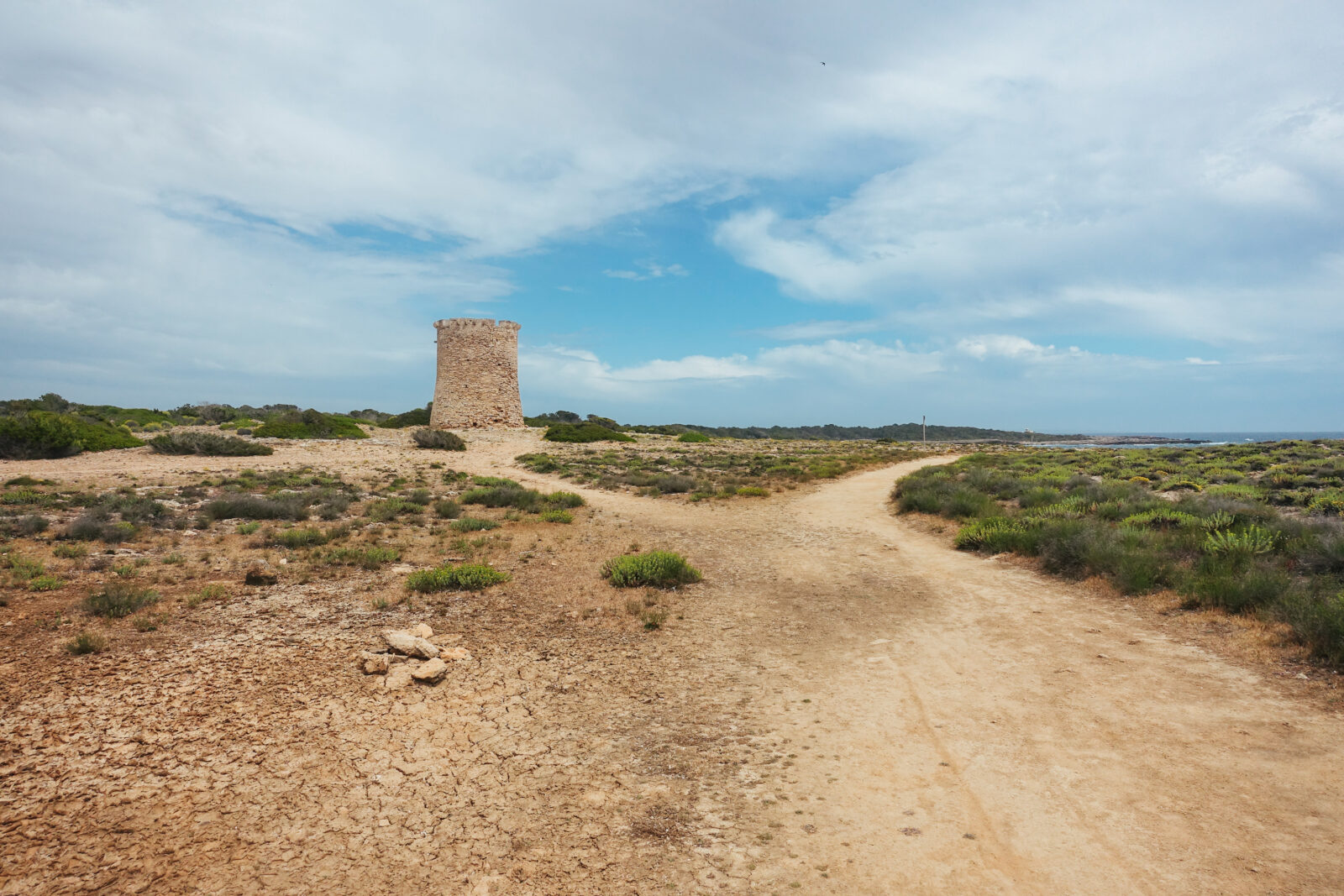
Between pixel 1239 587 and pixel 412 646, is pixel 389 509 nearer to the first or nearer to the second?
pixel 412 646

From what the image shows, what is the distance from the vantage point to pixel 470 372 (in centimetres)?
3756

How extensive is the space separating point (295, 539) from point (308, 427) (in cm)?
2422

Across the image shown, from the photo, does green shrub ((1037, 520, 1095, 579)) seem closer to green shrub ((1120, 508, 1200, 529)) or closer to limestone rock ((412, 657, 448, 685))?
green shrub ((1120, 508, 1200, 529))

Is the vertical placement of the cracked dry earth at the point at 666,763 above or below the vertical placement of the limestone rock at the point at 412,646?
below

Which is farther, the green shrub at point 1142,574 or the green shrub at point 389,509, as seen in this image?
the green shrub at point 389,509

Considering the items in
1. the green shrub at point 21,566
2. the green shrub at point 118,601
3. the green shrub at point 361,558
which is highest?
the green shrub at point 21,566

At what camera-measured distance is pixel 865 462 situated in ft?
100

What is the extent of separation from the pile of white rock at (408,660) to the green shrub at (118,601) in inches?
116

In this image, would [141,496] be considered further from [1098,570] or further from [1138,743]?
Answer: [1098,570]

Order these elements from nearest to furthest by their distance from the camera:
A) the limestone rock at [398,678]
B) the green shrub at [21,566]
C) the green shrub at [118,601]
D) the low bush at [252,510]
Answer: the limestone rock at [398,678] < the green shrub at [118,601] < the green shrub at [21,566] < the low bush at [252,510]

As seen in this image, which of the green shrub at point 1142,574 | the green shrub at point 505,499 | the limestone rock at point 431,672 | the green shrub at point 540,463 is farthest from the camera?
the green shrub at point 540,463

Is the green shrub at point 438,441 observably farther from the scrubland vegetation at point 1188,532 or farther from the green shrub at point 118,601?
the green shrub at point 118,601

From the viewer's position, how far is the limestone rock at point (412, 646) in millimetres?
6355

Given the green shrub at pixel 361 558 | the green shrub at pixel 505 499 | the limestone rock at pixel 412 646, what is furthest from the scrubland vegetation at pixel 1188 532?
the green shrub at pixel 361 558
